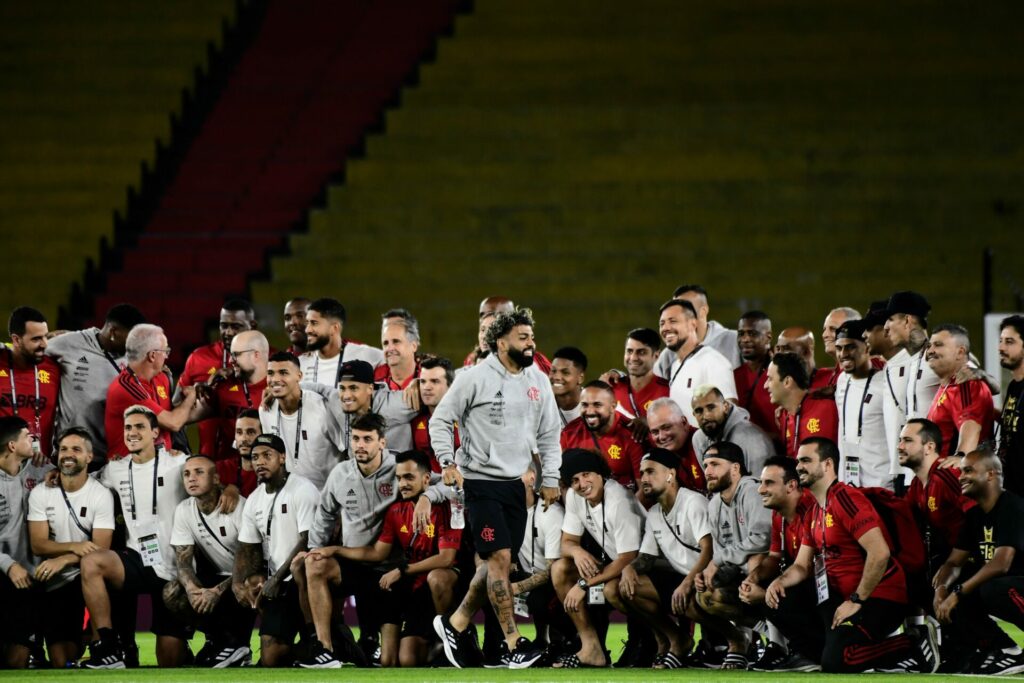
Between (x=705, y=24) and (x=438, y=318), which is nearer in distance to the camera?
(x=438, y=318)

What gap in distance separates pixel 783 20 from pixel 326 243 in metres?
5.48

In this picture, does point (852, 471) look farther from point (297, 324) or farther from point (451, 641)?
point (297, 324)

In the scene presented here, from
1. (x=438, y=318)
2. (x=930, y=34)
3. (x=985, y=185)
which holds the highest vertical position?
(x=930, y=34)

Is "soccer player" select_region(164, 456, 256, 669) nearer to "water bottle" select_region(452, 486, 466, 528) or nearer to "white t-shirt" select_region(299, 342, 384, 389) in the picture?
"white t-shirt" select_region(299, 342, 384, 389)

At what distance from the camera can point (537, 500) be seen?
391 inches

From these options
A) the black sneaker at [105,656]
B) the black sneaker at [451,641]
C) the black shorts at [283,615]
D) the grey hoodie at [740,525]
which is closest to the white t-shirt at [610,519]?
the grey hoodie at [740,525]

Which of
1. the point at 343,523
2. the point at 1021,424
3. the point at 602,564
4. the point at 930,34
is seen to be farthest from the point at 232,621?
the point at 930,34

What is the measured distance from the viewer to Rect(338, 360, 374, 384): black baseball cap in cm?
978

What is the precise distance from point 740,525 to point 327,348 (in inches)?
120

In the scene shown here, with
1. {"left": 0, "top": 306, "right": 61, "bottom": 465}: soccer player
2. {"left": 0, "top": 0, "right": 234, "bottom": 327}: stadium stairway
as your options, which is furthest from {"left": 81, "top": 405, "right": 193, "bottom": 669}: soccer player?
{"left": 0, "top": 0, "right": 234, "bottom": 327}: stadium stairway

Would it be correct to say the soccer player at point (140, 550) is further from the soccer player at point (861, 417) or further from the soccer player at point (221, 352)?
the soccer player at point (861, 417)

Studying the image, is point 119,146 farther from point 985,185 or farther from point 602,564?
point 602,564

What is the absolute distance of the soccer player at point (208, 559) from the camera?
31.9 feet

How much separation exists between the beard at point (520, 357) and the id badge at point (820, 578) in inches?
74.6
